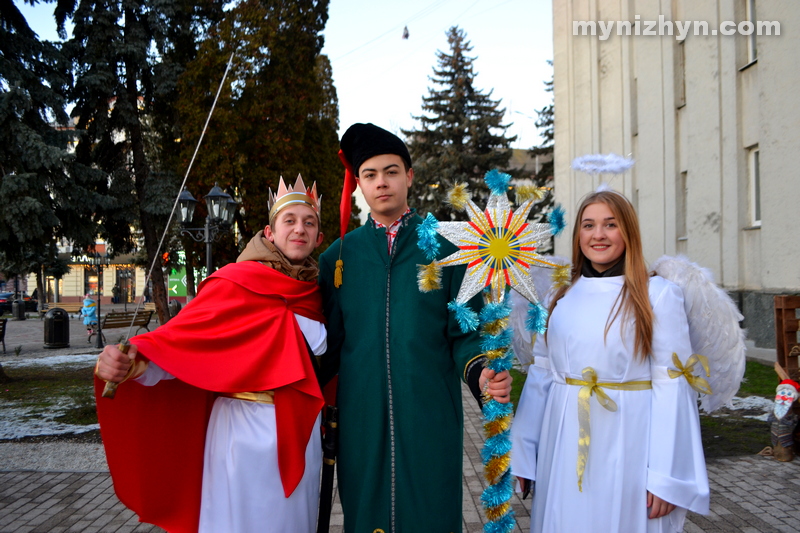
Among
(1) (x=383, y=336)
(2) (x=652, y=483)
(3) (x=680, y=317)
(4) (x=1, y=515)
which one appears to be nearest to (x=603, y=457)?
(2) (x=652, y=483)

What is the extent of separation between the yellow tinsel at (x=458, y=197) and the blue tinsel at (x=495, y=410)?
82cm

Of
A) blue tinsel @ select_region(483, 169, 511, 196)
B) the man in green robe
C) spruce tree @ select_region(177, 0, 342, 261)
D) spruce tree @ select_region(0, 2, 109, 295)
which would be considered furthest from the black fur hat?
spruce tree @ select_region(177, 0, 342, 261)

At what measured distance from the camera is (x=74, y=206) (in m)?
11.7

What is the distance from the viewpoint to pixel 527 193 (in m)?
2.40

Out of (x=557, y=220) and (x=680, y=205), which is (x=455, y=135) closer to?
(x=680, y=205)

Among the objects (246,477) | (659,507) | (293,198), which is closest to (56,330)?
(293,198)

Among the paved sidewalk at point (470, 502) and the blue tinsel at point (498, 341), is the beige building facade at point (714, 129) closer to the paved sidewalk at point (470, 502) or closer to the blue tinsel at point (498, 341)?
the paved sidewalk at point (470, 502)

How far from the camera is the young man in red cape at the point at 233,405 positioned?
2568mm

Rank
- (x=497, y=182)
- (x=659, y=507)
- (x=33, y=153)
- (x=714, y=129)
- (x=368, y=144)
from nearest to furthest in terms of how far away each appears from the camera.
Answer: (x=659, y=507)
(x=497, y=182)
(x=368, y=144)
(x=33, y=153)
(x=714, y=129)

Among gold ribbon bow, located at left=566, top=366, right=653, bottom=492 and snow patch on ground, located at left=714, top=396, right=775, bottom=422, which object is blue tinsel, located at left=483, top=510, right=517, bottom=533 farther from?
snow patch on ground, located at left=714, top=396, right=775, bottom=422

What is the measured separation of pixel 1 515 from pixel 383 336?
4.22 m

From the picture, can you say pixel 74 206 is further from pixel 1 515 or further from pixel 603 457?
pixel 603 457

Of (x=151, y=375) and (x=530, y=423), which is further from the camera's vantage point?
(x=530, y=423)

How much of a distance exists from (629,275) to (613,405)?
566 mm
